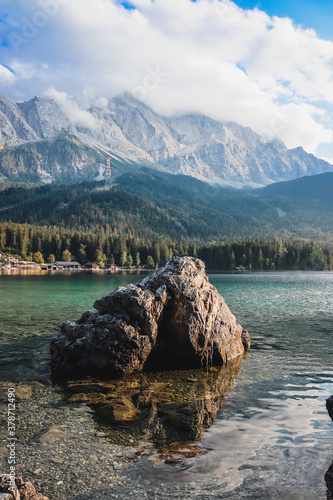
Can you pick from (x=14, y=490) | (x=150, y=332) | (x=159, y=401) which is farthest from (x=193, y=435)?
(x=150, y=332)

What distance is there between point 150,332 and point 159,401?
4.97m

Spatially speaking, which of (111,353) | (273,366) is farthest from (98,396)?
(273,366)

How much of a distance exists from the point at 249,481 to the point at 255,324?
83.0 feet

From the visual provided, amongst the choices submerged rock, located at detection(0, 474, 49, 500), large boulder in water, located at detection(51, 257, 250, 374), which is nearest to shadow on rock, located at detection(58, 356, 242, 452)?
large boulder in water, located at detection(51, 257, 250, 374)

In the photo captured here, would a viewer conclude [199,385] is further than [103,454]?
Yes

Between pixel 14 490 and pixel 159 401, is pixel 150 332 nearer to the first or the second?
pixel 159 401

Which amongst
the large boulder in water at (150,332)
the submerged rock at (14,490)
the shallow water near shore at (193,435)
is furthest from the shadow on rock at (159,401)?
the submerged rock at (14,490)

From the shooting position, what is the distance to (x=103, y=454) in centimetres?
871

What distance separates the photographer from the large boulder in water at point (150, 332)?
16719mm

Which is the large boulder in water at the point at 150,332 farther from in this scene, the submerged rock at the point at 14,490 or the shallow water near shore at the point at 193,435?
the submerged rock at the point at 14,490

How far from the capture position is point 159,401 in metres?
12.7

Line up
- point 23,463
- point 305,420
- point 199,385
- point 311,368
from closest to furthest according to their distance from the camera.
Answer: point 23,463, point 305,420, point 199,385, point 311,368

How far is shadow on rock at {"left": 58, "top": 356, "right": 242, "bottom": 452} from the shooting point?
1016 centimetres

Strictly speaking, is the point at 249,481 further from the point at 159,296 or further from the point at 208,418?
the point at 159,296
